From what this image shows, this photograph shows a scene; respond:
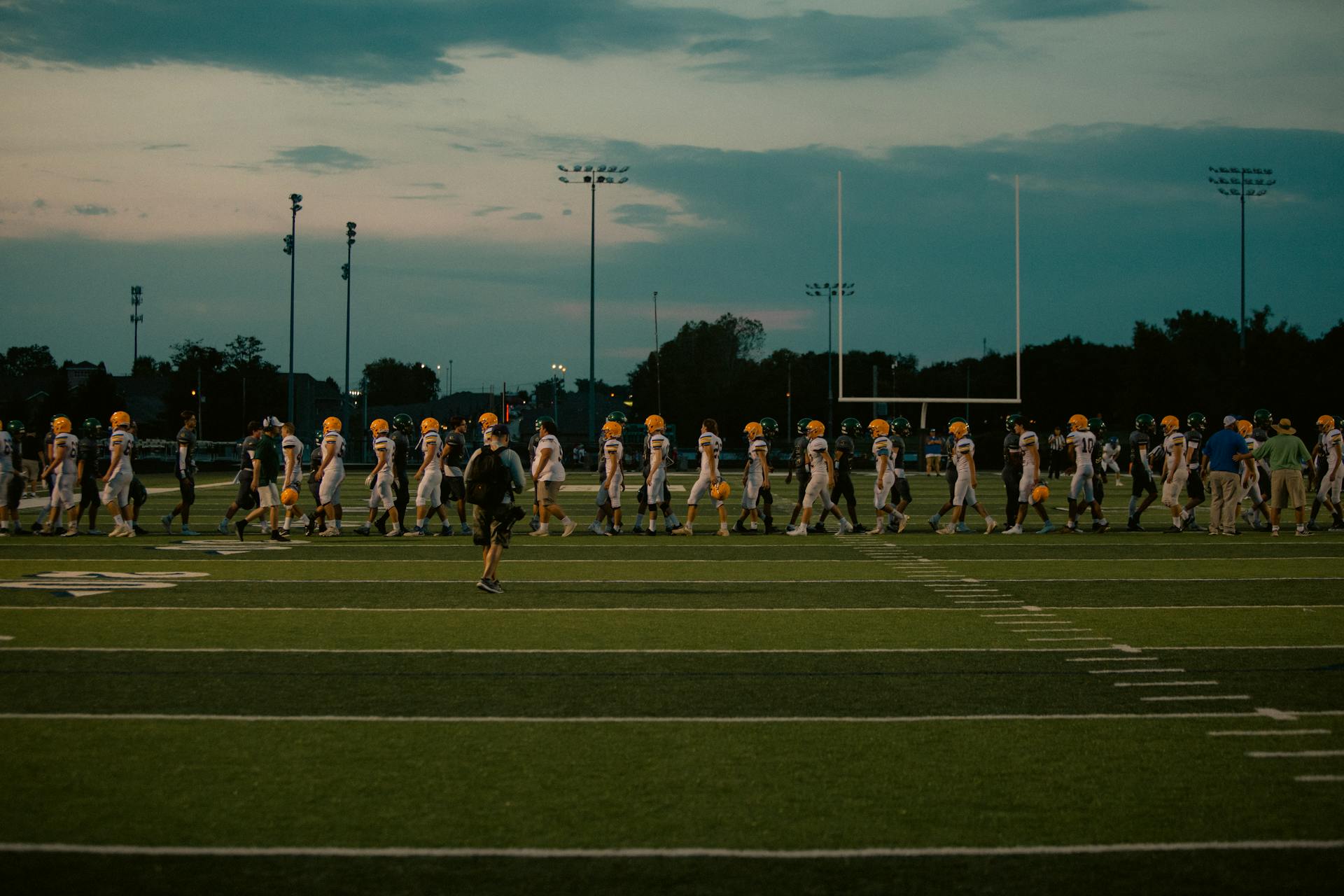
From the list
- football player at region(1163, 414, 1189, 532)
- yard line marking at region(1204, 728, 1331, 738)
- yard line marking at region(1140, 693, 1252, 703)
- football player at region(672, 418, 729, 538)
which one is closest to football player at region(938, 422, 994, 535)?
football player at region(1163, 414, 1189, 532)

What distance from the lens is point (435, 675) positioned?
26.4 feet

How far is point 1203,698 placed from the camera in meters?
7.46

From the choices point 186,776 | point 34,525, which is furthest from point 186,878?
point 34,525

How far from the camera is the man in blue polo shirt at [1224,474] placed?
18328 millimetres

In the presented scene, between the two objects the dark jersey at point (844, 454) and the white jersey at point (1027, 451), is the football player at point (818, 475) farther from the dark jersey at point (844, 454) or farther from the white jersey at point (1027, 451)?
the white jersey at point (1027, 451)

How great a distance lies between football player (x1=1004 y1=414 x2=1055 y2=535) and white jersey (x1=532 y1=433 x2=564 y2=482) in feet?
20.6

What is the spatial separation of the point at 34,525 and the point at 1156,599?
14.8 metres

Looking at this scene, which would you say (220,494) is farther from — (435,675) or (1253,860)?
(1253,860)

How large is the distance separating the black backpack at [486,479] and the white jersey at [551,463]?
5.94 metres

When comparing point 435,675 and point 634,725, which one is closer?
point 634,725

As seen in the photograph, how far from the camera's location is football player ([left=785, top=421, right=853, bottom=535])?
61.0ft

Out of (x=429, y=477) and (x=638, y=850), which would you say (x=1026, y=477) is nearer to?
(x=429, y=477)

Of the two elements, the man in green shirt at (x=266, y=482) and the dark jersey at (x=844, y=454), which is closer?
the man in green shirt at (x=266, y=482)

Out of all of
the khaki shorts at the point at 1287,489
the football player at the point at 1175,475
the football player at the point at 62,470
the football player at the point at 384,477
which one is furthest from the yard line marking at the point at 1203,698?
the football player at the point at 62,470
